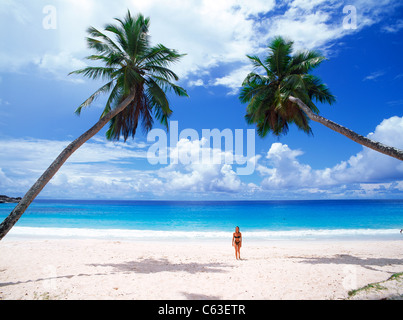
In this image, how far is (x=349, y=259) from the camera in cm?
898

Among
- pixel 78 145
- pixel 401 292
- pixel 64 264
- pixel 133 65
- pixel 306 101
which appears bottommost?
pixel 64 264

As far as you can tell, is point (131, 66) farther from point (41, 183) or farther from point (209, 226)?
point (209, 226)

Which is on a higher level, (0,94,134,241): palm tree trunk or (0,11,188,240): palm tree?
(0,11,188,240): palm tree

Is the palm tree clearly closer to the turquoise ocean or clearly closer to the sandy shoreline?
the sandy shoreline

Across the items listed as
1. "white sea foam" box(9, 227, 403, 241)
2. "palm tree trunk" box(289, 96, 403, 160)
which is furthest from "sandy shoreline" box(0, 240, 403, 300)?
"white sea foam" box(9, 227, 403, 241)

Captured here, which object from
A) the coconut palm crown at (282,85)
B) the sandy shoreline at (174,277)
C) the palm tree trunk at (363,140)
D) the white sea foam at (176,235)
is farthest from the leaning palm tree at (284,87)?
the white sea foam at (176,235)

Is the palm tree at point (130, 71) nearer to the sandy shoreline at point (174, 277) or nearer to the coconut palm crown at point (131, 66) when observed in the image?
the coconut palm crown at point (131, 66)

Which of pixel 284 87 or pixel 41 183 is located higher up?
pixel 284 87

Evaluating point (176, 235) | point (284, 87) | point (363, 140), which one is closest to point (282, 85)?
point (284, 87)

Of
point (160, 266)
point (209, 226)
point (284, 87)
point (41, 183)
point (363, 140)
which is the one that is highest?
point (284, 87)
